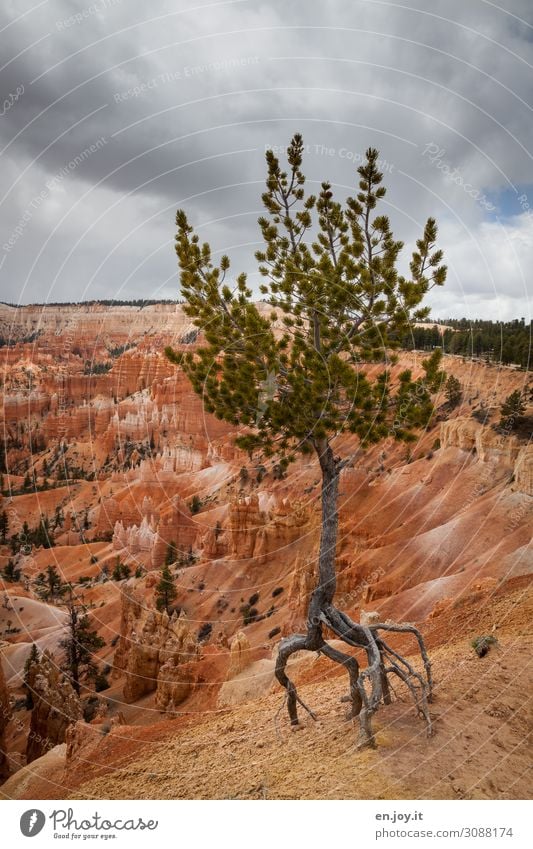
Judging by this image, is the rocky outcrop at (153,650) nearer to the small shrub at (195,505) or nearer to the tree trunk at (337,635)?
the tree trunk at (337,635)

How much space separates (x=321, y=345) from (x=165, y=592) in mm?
28298

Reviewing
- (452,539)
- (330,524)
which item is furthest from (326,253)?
(452,539)

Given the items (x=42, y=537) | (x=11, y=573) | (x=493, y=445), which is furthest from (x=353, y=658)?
(x=42, y=537)

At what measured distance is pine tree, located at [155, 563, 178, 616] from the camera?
32156 millimetres

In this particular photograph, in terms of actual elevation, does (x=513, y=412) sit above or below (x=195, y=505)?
above

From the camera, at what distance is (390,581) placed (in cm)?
2284

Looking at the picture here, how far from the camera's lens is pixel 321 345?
8195 mm

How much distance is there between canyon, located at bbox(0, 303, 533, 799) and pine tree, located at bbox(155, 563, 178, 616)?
95 centimetres

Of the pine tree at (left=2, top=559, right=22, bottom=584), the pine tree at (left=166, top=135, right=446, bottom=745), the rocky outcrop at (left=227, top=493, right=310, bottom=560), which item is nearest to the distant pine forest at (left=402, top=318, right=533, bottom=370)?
the rocky outcrop at (left=227, top=493, right=310, bottom=560)

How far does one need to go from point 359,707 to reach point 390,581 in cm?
1661

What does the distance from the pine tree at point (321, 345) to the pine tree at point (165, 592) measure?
2642 centimetres

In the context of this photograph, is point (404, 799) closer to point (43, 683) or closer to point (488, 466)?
point (43, 683)

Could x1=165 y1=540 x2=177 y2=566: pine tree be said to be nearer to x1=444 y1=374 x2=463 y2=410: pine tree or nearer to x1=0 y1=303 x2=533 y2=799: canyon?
x1=0 y1=303 x2=533 y2=799: canyon

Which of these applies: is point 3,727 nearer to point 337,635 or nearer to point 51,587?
point 337,635
